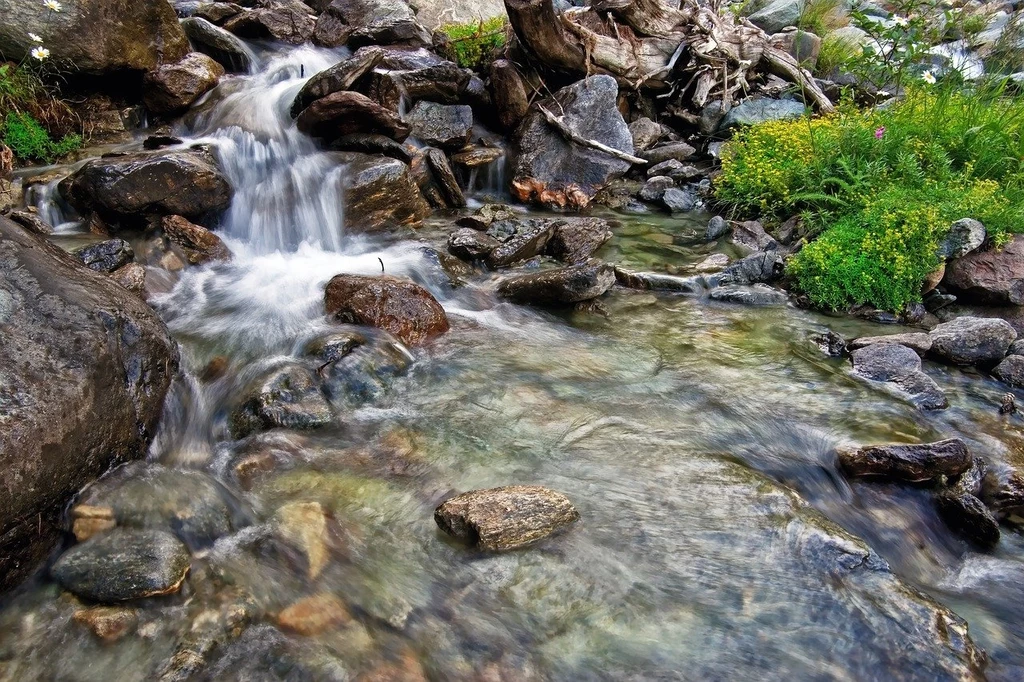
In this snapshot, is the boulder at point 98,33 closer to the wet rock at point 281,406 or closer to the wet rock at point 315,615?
the wet rock at point 281,406

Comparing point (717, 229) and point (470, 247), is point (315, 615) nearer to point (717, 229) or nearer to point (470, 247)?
point (470, 247)

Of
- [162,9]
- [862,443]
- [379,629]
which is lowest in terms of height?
[379,629]

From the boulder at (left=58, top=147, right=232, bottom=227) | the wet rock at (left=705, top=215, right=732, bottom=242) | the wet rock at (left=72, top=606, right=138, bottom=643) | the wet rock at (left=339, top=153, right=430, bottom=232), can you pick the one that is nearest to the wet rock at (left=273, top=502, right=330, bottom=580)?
the wet rock at (left=72, top=606, right=138, bottom=643)

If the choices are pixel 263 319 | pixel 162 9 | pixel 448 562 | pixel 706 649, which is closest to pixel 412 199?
pixel 263 319

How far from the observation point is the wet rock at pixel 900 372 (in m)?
4.48

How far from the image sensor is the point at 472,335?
18.2ft

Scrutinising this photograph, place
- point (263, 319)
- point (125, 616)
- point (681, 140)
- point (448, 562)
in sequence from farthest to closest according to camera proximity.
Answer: point (681, 140) → point (263, 319) → point (448, 562) → point (125, 616)

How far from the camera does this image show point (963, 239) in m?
5.79

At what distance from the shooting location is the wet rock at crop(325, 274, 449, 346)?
5.20 metres

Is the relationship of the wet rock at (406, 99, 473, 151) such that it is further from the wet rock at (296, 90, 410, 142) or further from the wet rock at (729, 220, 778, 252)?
the wet rock at (729, 220, 778, 252)

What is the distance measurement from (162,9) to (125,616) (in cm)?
917

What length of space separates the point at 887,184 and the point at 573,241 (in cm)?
346

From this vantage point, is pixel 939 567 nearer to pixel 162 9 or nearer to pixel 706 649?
pixel 706 649

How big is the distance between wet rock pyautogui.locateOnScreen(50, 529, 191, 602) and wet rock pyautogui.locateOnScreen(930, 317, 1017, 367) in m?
5.68
